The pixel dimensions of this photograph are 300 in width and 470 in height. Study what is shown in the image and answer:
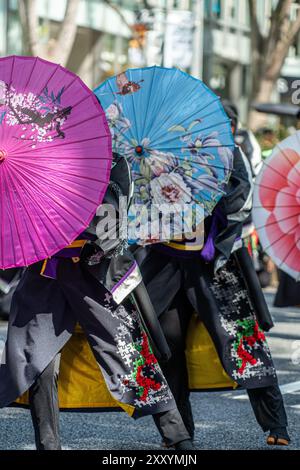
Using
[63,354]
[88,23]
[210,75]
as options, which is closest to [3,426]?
[63,354]

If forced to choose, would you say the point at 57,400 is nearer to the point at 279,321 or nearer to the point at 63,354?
the point at 63,354

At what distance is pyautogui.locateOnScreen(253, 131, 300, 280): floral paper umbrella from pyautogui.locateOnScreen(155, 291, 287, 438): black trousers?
711mm

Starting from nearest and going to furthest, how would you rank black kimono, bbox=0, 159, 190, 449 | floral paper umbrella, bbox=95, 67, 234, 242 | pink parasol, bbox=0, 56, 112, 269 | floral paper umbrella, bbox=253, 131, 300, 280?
pink parasol, bbox=0, 56, 112, 269 → black kimono, bbox=0, 159, 190, 449 → floral paper umbrella, bbox=95, 67, 234, 242 → floral paper umbrella, bbox=253, 131, 300, 280

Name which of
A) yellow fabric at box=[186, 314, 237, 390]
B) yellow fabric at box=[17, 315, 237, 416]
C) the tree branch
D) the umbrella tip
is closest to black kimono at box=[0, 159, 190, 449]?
yellow fabric at box=[17, 315, 237, 416]

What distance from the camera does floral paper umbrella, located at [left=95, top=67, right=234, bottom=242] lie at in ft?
19.9

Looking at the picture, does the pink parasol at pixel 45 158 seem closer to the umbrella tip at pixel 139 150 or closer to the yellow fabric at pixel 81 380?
the yellow fabric at pixel 81 380

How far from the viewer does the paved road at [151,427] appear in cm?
628

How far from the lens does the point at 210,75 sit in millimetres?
34281

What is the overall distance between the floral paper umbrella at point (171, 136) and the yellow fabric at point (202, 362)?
0.66 m

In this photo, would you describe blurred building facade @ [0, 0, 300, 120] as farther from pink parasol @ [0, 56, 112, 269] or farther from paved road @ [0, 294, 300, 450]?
pink parasol @ [0, 56, 112, 269]

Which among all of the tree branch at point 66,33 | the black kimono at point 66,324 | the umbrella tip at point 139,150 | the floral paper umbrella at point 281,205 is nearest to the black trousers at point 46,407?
the black kimono at point 66,324

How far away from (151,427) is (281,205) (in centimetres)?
148

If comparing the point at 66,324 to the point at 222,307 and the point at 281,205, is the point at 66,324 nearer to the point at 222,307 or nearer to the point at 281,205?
the point at 222,307

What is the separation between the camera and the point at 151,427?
6809 millimetres
